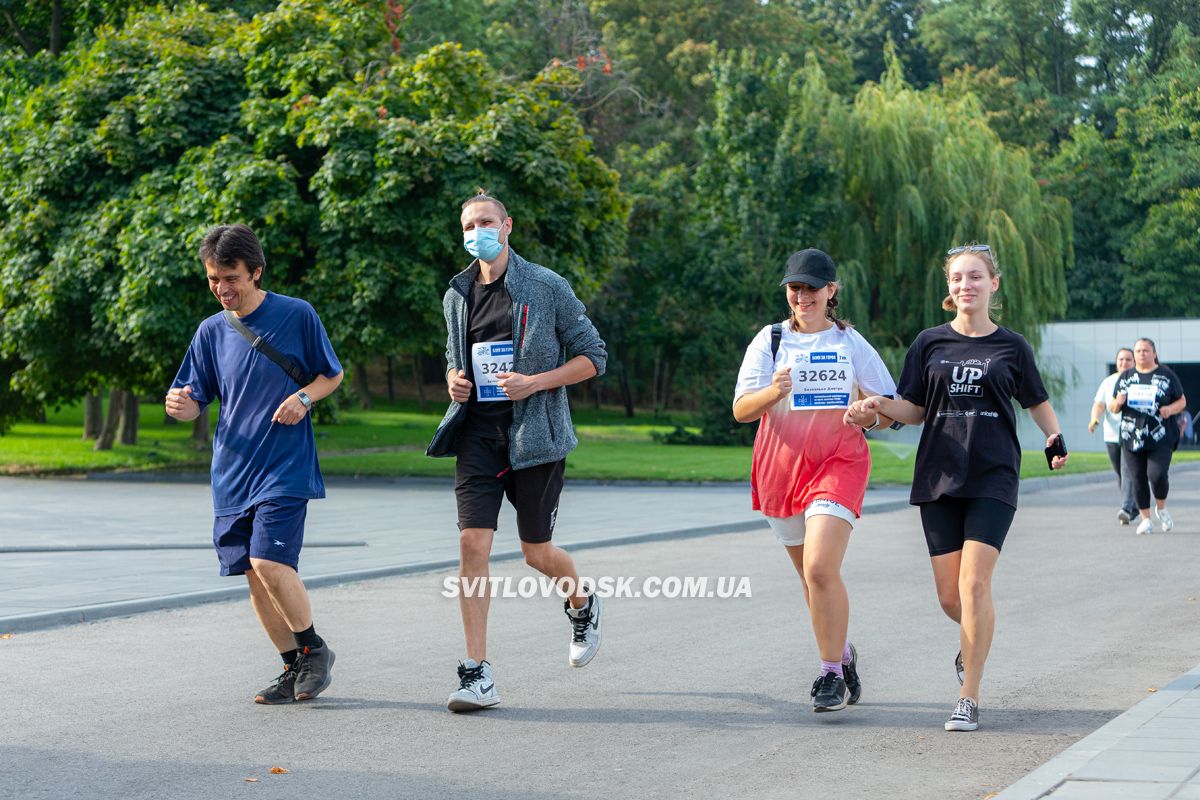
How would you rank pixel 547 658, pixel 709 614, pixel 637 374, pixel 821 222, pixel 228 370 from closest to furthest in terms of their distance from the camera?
pixel 228 370, pixel 547 658, pixel 709 614, pixel 821 222, pixel 637 374

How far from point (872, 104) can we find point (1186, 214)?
2887 centimetres

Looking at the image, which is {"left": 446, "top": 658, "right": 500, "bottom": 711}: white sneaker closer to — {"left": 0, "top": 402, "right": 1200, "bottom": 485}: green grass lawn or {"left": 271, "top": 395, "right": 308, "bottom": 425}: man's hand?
{"left": 271, "top": 395, "right": 308, "bottom": 425}: man's hand

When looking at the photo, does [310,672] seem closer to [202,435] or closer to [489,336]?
[489,336]

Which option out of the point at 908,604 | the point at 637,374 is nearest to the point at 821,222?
the point at 908,604

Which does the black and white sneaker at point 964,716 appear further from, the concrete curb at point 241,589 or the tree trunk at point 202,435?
the tree trunk at point 202,435

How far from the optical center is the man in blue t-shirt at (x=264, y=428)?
6570 millimetres

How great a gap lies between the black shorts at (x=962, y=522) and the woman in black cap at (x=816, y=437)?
32 cm

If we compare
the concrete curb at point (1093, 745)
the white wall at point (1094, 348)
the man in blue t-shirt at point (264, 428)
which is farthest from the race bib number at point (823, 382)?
the white wall at point (1094, 348)

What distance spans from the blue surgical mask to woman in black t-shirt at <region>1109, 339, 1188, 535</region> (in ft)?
34.5

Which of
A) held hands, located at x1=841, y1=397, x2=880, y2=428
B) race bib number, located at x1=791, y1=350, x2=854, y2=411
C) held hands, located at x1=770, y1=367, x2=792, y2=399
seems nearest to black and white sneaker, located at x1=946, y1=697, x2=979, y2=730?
held hands, located at x1=841, y1=397, x2=880, y2=428

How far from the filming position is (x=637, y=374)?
71750 millimetres

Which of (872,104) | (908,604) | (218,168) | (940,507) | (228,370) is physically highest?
(872,104)

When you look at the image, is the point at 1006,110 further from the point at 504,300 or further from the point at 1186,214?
the point at 504,300

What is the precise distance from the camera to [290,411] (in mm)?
6535
